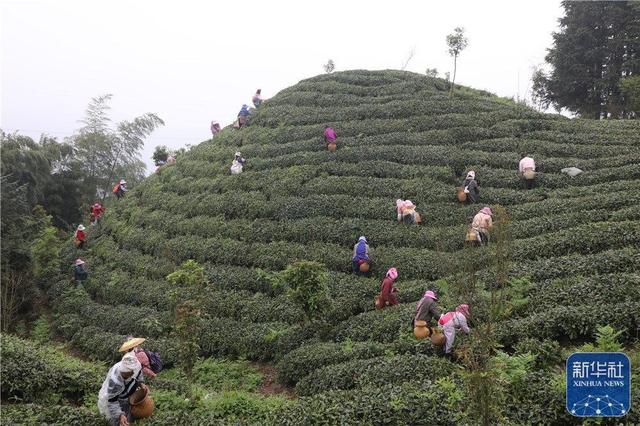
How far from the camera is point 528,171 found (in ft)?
55.2

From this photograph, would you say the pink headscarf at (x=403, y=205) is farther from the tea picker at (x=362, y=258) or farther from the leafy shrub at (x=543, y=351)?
the leafy shrub at (x=543, y=351)

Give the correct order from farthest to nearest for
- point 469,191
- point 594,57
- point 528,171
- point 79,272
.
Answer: point 594,57 → point 79,272 → point 528,171 → point 469,191

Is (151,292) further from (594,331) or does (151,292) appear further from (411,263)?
(594,331)

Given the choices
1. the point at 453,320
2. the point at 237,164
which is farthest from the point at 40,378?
the point at 237,164

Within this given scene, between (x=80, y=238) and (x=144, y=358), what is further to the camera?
(x=80, y=238)

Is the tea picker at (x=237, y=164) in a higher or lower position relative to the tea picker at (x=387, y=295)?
higher

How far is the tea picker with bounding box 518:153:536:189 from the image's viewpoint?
1681cm

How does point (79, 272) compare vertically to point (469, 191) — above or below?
below

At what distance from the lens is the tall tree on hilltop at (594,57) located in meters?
29.0

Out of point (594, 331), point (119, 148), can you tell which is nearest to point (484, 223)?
point (594, 331)

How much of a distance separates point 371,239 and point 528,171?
6.19 metres

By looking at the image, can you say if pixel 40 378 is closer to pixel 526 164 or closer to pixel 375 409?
pixel 375 409

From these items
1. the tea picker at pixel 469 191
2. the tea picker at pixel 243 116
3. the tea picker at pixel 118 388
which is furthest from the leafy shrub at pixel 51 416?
the tea picker at pixel 243 116

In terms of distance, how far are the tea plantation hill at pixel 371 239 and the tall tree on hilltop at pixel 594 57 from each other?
8.42 meters
